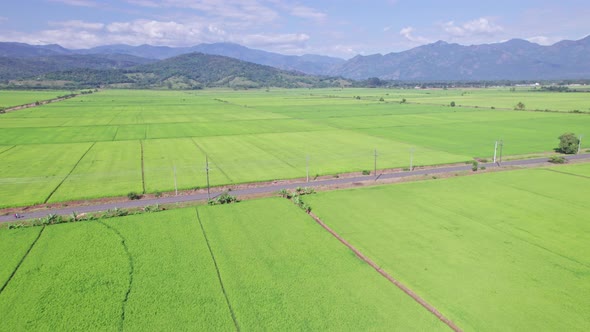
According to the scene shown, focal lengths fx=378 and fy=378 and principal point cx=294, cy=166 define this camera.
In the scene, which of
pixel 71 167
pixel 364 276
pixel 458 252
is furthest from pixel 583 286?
pixel 71 167

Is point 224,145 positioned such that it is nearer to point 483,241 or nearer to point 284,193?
point 284,193

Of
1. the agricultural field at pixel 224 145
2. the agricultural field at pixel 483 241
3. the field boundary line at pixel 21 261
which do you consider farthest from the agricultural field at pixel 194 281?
the agricultural field at pixel 224 145

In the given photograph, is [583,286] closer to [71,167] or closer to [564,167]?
[564,167]

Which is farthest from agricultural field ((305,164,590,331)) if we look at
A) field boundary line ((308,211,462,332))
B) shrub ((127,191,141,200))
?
shrub ((127,191,141,200))

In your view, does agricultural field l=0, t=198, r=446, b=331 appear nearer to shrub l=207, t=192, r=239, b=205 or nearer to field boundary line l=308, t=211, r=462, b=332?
field boundary line l=308, t=211, r=462, b=332

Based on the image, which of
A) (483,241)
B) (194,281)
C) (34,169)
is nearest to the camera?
(194,281)

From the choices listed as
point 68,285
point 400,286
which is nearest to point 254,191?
point 68,285

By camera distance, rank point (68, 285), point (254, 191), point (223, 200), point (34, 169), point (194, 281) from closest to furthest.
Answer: point (68, 285)
point (194, 281)
point (223, 200)
point (254, 191)
point (34, 169)
